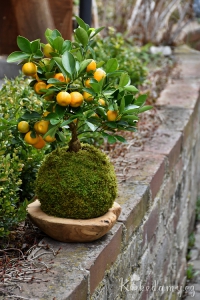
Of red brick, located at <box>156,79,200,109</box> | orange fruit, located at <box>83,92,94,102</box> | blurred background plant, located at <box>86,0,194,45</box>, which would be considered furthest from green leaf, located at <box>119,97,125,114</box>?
blurred background plant, located at <box>86,0,194,45</box>

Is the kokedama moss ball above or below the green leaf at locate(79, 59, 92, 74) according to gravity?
below

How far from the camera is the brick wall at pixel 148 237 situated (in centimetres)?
184

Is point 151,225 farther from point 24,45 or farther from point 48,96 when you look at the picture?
point 24,45

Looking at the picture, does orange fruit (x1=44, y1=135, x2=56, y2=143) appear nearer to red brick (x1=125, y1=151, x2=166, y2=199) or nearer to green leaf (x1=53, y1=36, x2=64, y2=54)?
green leaf (x1=53, y1=36, x2=64, y2=54)

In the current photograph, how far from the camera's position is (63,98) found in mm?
1819

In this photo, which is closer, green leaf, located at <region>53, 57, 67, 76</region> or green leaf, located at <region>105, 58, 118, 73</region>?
green leaf, located at <region>53, 57, 67, 76</region>

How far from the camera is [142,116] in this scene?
4.29m

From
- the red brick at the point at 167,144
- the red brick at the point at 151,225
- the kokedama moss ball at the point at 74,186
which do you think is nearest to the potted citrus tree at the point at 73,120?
the kokedama moss ball at the point at 74,186

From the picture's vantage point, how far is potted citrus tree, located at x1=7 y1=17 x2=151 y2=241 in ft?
6.14

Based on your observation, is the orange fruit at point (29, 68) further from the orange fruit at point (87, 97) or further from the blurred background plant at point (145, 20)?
the blurred background plant at point (145, 20)

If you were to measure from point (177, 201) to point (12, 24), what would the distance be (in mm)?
1840

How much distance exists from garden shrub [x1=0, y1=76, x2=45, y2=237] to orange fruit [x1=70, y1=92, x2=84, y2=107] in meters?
0.22

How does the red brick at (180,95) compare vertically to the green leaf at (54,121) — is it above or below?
below

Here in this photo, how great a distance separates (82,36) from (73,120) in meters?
0.32
